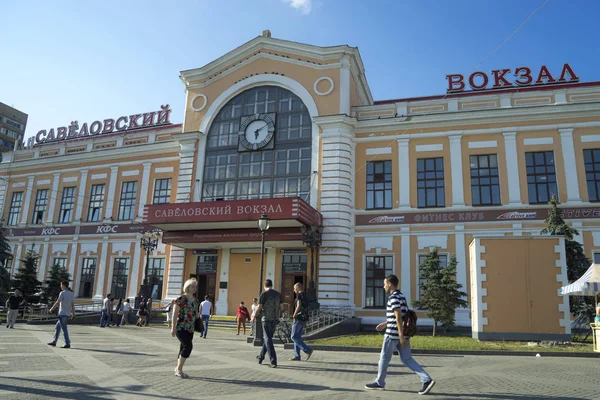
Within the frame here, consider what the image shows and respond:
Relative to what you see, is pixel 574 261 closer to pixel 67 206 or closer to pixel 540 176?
pixel 540 176

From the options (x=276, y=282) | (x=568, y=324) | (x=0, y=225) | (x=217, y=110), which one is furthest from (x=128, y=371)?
(x=0, y=225)

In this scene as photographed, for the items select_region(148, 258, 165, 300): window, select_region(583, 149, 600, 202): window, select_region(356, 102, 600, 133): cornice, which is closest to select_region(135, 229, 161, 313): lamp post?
select_region(148, 258, 165, 300): window

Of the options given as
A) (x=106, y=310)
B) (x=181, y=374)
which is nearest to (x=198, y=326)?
(x=181, y=374)

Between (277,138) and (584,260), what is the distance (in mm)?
16710

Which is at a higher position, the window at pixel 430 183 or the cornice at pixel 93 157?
the cornice at pixel 93 157

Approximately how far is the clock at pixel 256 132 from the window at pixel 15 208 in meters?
19.8

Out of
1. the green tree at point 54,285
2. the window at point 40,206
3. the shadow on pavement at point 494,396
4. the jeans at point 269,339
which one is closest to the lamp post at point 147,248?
the green tree at point 54,285

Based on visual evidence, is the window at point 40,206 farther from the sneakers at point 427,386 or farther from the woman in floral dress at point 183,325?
the sneakers at point 427,386

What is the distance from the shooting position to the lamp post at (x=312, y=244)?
2282cm

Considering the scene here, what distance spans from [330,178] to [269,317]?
15.6 metres

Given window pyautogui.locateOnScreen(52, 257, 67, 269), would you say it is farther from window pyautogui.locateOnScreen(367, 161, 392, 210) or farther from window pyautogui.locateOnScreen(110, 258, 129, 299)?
window pyautogui.locateOnScreen(367, 161, 392, 210)

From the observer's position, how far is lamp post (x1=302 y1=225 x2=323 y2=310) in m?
22.8

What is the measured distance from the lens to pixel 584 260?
20.1 meters

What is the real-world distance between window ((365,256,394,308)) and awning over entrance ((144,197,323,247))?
12.1ft
